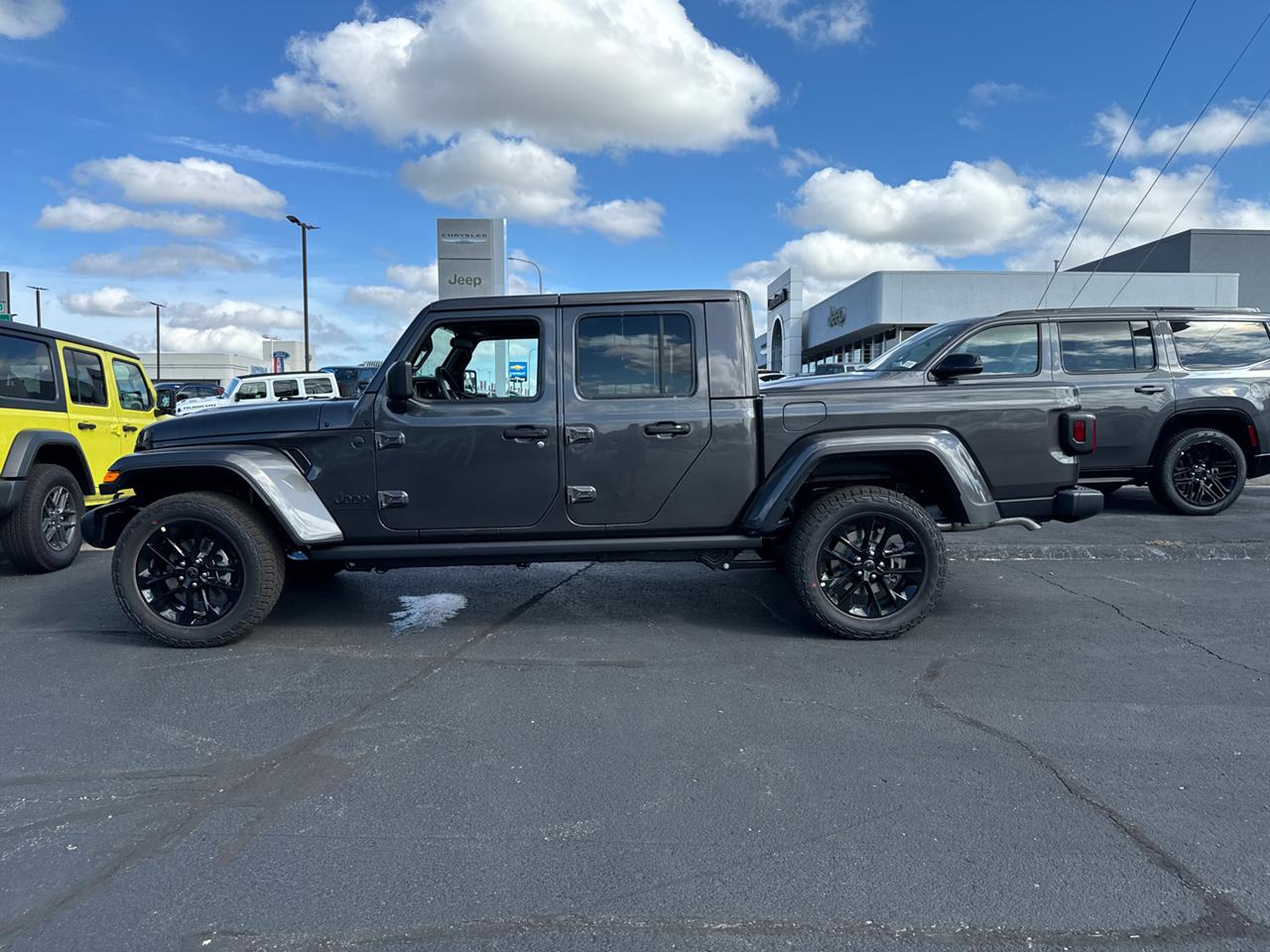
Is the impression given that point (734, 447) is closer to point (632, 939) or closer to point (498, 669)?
point (498, 669)

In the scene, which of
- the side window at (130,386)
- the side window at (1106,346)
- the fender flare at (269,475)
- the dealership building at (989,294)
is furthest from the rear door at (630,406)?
the dealership building at (989,294)

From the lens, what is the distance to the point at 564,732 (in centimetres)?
339

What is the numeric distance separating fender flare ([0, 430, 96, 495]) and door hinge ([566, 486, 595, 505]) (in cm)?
439

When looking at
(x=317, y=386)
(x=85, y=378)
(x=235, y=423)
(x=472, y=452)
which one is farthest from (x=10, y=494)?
(x=317, y=386)

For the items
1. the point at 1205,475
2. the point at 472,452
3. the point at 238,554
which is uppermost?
the point at 472,452

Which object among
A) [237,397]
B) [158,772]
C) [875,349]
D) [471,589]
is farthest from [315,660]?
[875,349]

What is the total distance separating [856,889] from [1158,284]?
3604 cm

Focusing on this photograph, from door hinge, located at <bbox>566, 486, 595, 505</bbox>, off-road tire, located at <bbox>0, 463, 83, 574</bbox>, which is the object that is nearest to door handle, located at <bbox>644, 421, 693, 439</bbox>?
door hinge, located at <bbox>566, 486, 595, 505</bbox>

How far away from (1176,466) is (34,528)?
9.94m

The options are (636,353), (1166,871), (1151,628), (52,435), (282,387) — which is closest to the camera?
(1166,871)

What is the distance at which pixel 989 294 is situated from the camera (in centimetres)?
3164

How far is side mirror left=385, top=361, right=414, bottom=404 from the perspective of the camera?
4.36 meters

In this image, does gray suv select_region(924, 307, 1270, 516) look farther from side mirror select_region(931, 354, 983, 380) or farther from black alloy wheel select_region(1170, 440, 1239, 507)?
side mirror select_region(931, 354, 983, 380)

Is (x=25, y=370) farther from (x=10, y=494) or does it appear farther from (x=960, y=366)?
(x=960, y=366)
